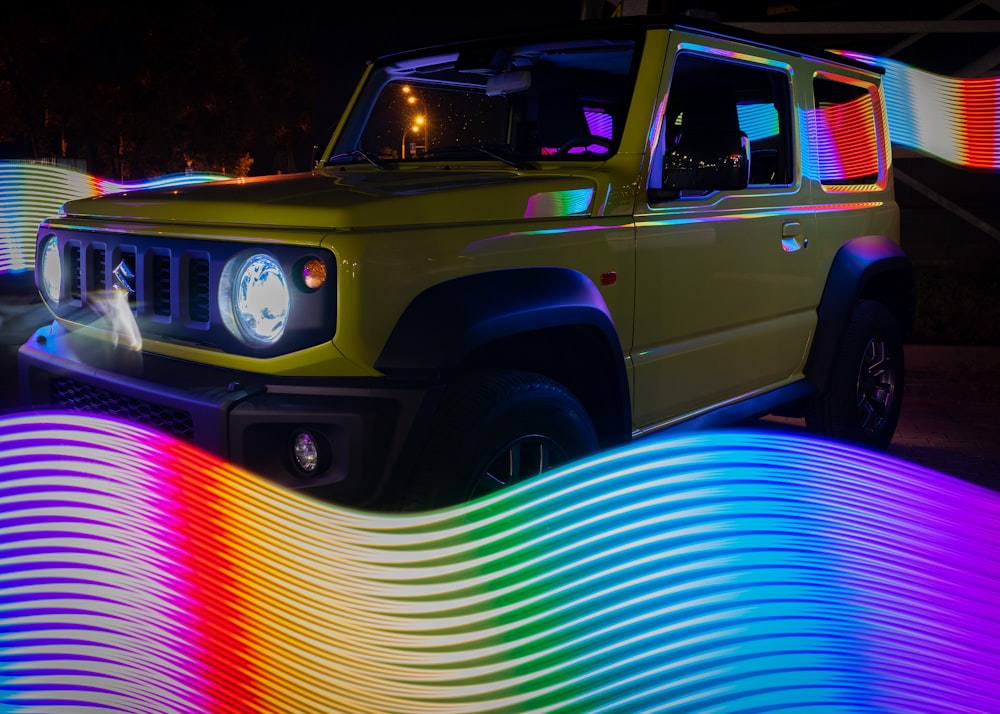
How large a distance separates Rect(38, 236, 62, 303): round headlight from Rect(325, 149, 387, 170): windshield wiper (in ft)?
4.11

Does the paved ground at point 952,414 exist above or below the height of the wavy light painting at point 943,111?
below

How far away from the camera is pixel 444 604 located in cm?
284

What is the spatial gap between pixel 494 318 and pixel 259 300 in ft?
2.23

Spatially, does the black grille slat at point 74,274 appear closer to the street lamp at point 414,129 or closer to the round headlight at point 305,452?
the round headlight at point 305,452

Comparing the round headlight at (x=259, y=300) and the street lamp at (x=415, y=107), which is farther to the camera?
the street lamp at (x=415, y=107)

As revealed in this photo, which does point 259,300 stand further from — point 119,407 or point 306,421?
point 119,407

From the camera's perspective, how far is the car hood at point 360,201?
2848 mm

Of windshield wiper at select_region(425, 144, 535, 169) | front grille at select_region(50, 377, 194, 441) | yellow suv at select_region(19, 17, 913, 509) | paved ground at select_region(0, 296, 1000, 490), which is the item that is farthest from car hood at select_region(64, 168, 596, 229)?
paved ground at select_region(0, 296, 1000, 490)

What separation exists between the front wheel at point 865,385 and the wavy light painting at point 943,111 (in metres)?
8.25

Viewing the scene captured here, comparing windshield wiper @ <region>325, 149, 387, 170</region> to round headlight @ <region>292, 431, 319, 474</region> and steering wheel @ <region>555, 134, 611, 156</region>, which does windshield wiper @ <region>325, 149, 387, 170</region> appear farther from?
round headlight @ <region>292, 431, 319, 474</region>

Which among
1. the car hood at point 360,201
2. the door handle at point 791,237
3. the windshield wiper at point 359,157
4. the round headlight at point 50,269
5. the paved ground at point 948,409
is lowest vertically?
the paved ground at point 948,409

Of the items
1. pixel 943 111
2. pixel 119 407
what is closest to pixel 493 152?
pixel 119 407

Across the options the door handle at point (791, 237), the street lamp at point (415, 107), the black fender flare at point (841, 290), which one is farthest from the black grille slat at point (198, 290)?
the black fender flare at point (841, 290)

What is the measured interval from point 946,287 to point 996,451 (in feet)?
24.8
